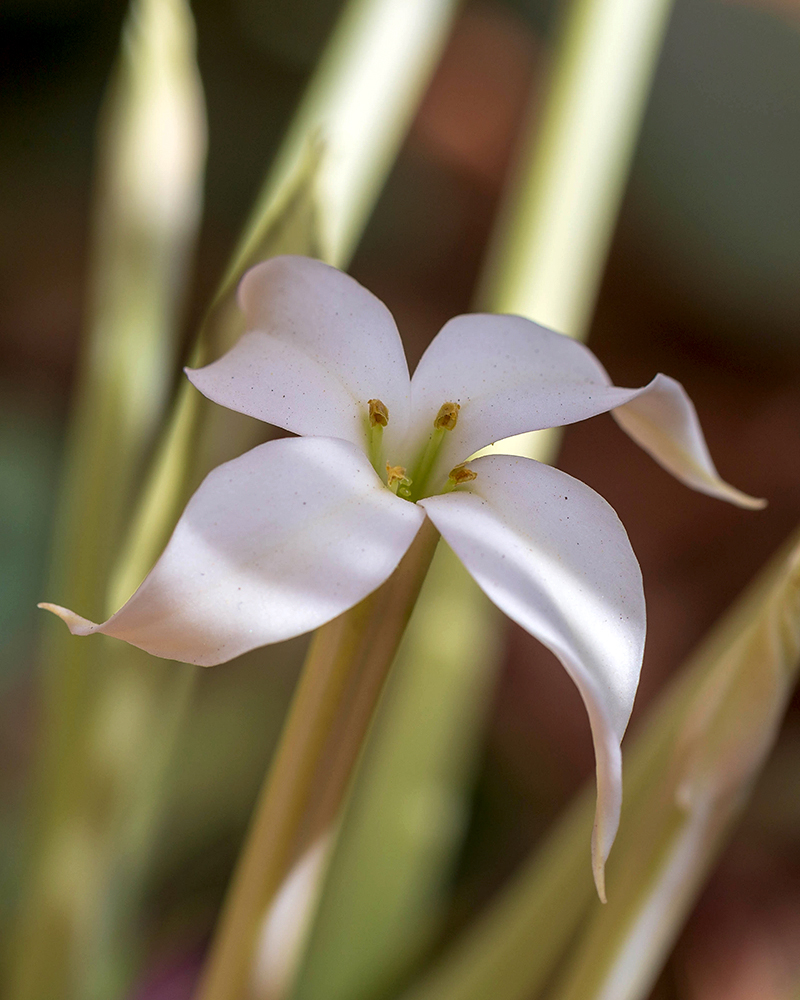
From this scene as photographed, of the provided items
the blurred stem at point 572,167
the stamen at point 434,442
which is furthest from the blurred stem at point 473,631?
the stamen at point 434,442

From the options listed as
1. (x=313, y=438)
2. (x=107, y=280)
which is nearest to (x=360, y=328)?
(x=313, y=438)

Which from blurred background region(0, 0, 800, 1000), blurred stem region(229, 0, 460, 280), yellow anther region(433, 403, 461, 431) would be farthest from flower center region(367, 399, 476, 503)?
blurred background region(0, 0, 800, 1000)

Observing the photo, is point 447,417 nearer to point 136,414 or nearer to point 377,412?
point 377,412

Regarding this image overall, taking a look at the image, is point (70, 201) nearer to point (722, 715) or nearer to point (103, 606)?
point (103, 606)

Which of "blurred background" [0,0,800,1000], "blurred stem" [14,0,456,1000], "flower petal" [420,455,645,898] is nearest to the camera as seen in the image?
"flower petal" [420,455,645,898]

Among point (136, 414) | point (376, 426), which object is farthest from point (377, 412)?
point (136, 414)

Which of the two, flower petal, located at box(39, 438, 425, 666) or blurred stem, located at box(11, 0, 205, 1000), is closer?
flower petal, located at box(39, 438, 425, 666)

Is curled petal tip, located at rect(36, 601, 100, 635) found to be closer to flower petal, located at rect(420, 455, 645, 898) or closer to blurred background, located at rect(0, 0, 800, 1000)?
flower petal, located at rect(420, 455, 645, 898)
